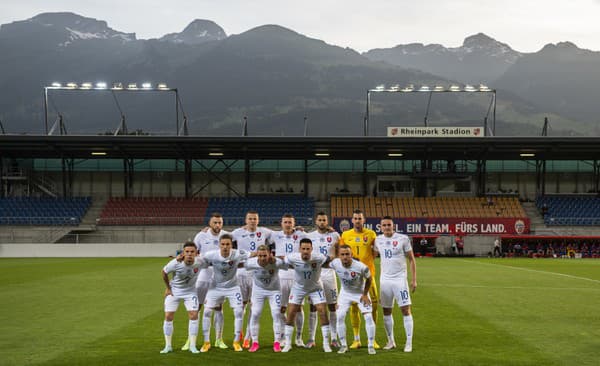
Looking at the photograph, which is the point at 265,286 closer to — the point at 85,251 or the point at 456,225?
the point at 85,251

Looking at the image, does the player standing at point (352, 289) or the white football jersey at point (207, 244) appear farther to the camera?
the white football jersey at point (207, 244)

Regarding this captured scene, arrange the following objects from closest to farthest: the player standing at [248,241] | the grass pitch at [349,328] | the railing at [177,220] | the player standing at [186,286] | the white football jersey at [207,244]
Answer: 1. the grass pitch at [349,328]
2. the player standing at [186,286]
3. the white football jersey at [207,244]
4. the player standing at [248,241]
5. the railing at [177,220]

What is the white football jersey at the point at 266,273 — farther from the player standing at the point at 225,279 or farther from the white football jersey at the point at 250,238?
the white football jersey at the point at 250,238

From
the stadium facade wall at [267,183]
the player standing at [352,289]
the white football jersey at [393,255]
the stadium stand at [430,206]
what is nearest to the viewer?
the player standing at [352,289]

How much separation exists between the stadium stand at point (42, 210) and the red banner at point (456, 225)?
22710mm

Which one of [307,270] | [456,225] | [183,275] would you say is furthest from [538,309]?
[456,225]

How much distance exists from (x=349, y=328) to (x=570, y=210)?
1734 inches

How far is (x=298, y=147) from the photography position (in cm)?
4950

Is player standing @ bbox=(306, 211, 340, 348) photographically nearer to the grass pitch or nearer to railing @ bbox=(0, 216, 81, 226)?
the grass pitch

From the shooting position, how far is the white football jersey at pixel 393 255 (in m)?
10.6

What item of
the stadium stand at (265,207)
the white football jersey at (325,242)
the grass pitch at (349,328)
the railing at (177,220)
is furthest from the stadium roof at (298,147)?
the white football jersey at (325,242)

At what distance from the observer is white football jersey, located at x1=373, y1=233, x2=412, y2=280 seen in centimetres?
1060

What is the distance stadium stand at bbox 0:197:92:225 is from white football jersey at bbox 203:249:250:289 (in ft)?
132

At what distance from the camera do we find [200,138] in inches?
1825
